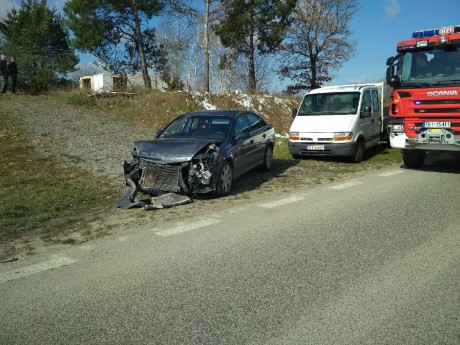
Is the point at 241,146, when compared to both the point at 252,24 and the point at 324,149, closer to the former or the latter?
the point at 324,149

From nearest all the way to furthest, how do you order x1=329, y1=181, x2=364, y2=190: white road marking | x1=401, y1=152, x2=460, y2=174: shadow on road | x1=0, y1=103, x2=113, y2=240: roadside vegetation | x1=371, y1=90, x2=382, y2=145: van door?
x1=0, y1=103, x2=113, y2=240: roadside vegetation, x1=329, y1=181, x2=364, y2=190: white road marking, x1=401, y1=152, x2=460, y2=174: shadow on road, x1=371, y1=90, x2=382, y2=145: van door

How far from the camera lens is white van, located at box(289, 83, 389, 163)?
11.3 metres

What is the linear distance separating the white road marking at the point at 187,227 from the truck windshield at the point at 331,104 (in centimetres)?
712

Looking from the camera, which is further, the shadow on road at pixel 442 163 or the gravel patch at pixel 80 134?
the gravel patch at pixel 80 134

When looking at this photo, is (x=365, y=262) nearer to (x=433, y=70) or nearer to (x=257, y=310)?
(x=257, y=310)

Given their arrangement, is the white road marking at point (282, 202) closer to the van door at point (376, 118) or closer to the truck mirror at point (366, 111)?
the truck mirror at point (366, 111)

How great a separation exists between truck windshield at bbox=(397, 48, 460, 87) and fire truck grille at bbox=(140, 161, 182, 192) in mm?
6165

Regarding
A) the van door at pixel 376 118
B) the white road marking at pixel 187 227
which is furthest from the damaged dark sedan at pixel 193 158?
the van door at pixel 376 118

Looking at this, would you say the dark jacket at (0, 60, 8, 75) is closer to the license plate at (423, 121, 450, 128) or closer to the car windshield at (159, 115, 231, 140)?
Answer: the car windshield at (159, 115, 231, 140)

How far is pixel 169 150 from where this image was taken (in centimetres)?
730

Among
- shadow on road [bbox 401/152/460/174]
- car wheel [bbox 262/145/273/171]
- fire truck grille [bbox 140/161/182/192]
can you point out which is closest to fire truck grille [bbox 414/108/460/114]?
shadow on road [bbox 401/152/460/174]

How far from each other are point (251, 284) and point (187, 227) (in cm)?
209

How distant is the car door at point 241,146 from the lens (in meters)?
8.26

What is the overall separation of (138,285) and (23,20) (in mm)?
32060
